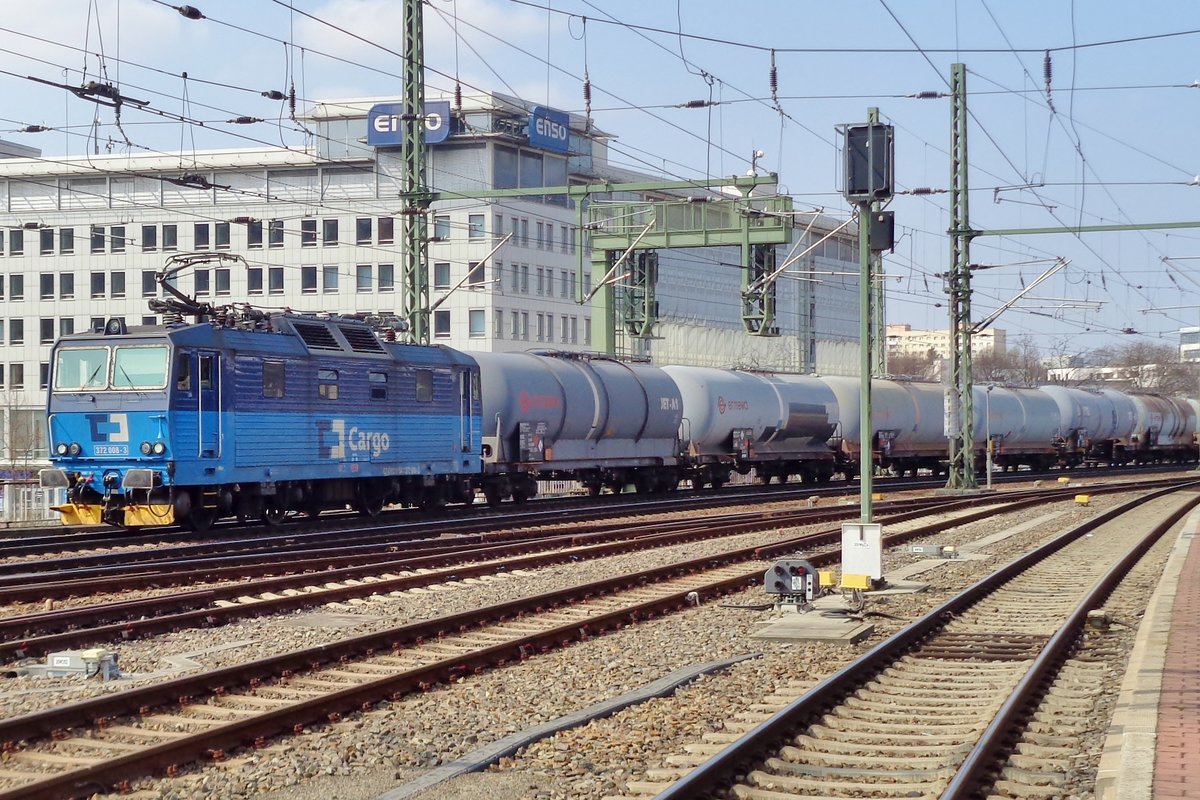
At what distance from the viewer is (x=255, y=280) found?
85500 millimetres

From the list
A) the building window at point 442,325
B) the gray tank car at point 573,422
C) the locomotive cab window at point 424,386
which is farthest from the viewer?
the building window at point 442,325

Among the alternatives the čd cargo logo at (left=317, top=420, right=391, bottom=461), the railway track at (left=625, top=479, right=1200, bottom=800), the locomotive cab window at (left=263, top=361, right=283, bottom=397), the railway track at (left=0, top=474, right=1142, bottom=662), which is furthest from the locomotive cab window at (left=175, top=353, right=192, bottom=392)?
the railway track at (left=625, top=479, right=1200, bottom=800)

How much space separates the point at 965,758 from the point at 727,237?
112 feet

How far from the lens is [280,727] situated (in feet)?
31.4

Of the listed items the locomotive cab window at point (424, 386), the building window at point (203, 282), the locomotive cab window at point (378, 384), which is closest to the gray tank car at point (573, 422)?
the locomotive cab window at point (424, 386)

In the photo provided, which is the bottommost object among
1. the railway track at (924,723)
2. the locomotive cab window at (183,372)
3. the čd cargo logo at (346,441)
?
the railway track at (924,723)

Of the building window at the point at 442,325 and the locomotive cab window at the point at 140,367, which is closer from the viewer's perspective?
the locomotive cab window at the point at 140,367

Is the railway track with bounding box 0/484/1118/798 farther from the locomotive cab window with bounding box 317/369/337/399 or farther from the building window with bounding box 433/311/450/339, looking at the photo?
the building window with bounding box 433/311/450/339

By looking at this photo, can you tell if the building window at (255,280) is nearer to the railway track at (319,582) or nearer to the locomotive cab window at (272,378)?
the railway track at (319,582)

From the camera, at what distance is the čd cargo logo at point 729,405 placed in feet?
138

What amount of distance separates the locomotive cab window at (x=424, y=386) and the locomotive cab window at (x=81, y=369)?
7328 mm

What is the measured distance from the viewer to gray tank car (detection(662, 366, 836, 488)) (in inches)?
1635

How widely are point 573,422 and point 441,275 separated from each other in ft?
159

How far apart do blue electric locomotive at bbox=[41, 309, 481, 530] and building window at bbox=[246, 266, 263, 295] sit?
5724cm
